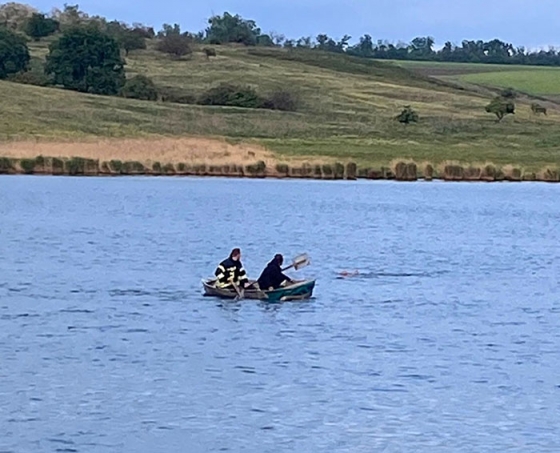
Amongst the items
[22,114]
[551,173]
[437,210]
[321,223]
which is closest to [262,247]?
[321,223]

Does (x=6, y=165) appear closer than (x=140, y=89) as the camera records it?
Yes

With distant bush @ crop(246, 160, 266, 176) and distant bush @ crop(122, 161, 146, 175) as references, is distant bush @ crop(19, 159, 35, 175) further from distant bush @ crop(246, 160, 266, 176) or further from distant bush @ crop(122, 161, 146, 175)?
distant bush @ crop(246, 160, 266, 176)

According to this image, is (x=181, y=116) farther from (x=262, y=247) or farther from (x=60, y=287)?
(x=60, y=287)

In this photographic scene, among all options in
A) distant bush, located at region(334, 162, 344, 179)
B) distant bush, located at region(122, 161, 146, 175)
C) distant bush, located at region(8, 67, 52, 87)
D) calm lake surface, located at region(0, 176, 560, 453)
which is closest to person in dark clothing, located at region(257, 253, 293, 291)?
calm lake surface, located at region(0, 176, 560, 453)

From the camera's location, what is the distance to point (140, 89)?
11425 cm

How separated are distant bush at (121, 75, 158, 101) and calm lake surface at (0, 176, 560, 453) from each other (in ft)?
179

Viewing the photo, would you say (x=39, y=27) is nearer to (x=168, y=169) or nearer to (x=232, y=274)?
(x=168, y=169)

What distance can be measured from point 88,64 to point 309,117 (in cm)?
1810

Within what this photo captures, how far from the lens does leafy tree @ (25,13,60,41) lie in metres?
146

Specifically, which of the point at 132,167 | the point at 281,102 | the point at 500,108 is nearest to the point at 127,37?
the point at 281,102

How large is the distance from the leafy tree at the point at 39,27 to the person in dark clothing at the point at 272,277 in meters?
114

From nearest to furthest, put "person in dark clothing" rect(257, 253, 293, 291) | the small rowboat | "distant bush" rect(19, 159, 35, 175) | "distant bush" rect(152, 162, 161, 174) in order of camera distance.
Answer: "person in dark clothing" rect(257, 253, 293, 291) < the small rowboat < "distant bush" rect(19, 159, 35, 175) < "distant bush" rect(152, 162, 161, 174)

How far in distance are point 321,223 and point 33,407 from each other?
36447 mm

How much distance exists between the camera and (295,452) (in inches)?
833
